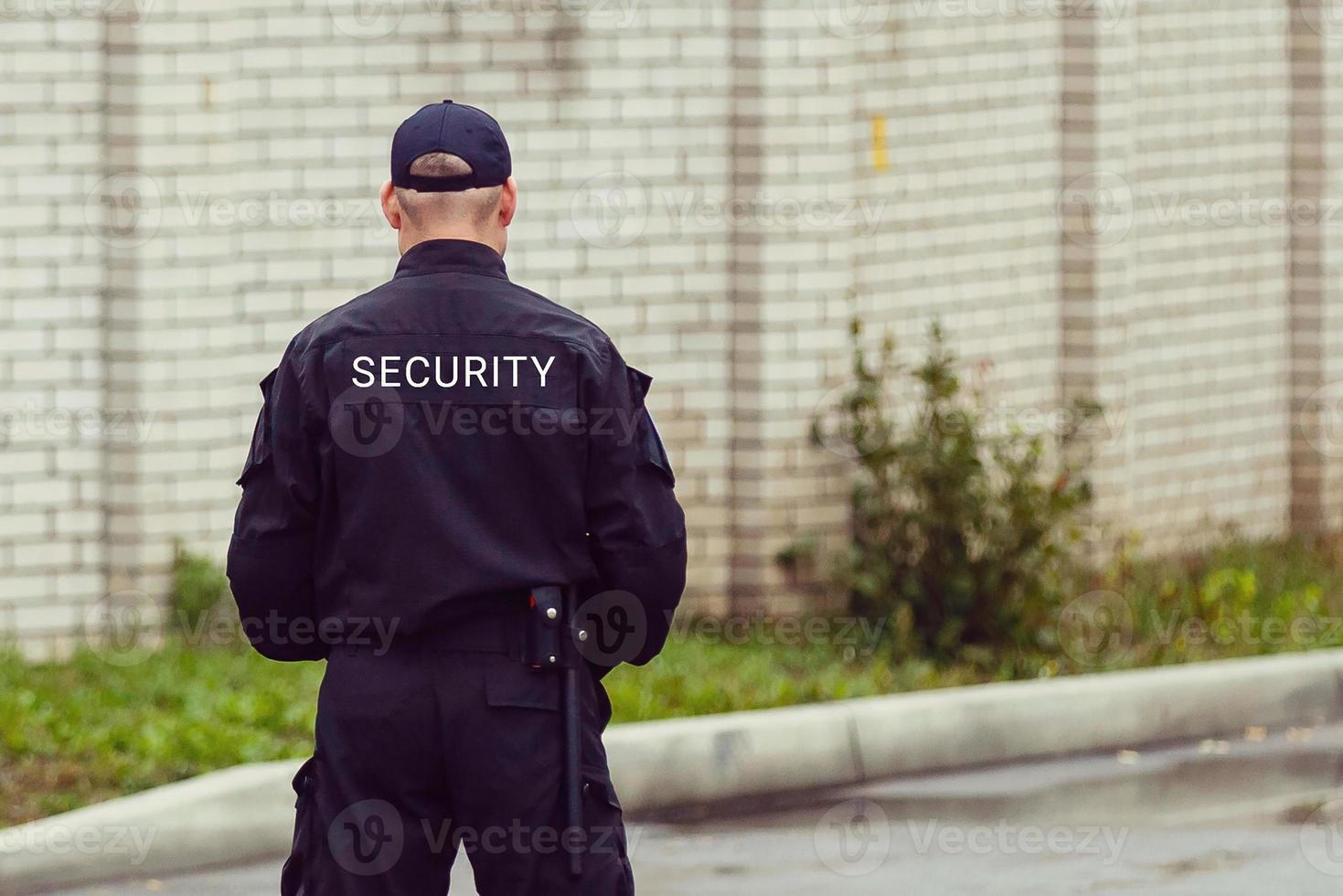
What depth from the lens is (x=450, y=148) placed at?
3596 mm

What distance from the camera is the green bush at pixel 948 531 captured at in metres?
8.52

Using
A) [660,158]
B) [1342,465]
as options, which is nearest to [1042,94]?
[660,158]

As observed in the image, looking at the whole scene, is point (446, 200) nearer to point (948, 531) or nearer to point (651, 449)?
point (651, 449)

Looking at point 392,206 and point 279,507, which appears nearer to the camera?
point 279,507

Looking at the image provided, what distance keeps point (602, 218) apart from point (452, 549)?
223 inches

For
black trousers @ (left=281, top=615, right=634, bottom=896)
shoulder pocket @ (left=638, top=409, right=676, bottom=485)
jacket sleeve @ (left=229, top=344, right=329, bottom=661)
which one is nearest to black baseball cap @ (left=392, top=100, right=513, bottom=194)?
jacket sleeve @ (left=229, top=344, right=329, bottom=661)

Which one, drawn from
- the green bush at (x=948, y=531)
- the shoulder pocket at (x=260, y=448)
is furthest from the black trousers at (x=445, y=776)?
the green bush at (x=948, y=531)

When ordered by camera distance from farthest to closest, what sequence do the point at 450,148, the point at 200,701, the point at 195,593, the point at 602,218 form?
the point at 602,218 < the point at 195,593 < the point at 200,701 < the point at 450,148

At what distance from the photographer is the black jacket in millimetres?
3477

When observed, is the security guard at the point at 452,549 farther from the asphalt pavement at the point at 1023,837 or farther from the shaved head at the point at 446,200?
the asphalt pavement at the point at 1023,837

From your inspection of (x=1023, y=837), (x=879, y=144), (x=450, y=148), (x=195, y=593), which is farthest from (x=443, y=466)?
(x=879, y=144)

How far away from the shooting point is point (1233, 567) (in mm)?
10273

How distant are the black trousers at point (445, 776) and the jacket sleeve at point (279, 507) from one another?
0.18 metres

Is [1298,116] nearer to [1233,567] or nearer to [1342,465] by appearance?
[1342,465]
